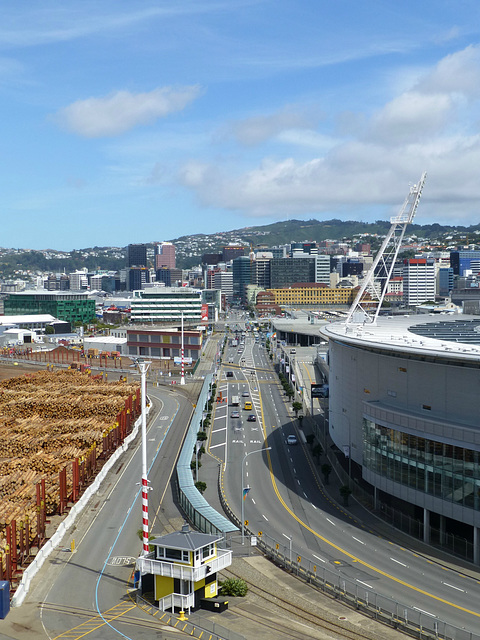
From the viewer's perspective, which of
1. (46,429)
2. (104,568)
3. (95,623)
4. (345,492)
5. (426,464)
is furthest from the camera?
(46,429)

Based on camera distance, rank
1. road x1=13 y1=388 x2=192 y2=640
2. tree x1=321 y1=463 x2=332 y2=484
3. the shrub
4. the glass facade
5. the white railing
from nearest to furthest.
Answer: road x1=13 y1=388 x2=192 y2=640 < the white railing < the shrub < the glass facade < tree x1=321 y1=463 x2=332 y2=484

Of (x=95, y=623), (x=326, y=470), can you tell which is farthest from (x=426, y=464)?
(x=95, y=623)

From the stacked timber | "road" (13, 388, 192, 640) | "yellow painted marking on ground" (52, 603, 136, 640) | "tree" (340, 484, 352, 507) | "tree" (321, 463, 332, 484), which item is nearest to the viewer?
"yellow painted marking on ground" (52, 603, 136, 640)

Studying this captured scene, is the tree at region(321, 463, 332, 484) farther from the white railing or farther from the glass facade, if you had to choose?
the white railing

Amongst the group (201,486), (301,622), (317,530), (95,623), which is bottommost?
(317,530)

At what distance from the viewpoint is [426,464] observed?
50.0 m

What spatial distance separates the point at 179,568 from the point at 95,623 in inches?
192

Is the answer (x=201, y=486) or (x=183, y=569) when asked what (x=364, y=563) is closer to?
(x=183, y=569)

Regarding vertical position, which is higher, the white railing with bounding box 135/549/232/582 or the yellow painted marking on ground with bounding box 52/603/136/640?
the white railing with bounding box 135/549/232/582

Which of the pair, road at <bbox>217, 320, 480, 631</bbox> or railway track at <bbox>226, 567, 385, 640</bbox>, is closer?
railway track at <bbox>226, 567, 385, 640</bbox>

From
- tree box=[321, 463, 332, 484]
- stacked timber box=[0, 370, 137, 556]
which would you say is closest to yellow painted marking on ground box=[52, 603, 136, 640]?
stacked timber box=[0, 370, 137, 556]

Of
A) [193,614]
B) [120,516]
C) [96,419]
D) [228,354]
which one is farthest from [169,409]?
[228,354]

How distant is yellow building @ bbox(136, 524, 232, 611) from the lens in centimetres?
3675

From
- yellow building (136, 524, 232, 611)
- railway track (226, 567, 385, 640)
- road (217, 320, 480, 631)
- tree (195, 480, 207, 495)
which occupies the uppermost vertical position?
yellow building (136, 524, 232, 611)
